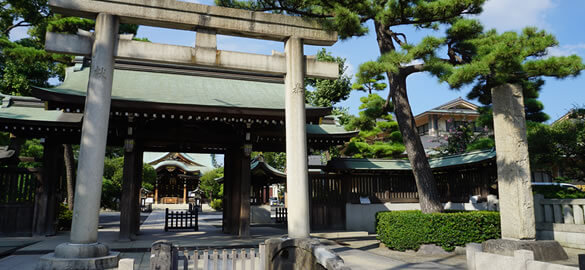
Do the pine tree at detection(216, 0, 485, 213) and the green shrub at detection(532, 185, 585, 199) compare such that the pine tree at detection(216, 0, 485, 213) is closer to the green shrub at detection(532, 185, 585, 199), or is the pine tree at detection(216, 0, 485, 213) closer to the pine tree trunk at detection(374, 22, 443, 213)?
the pine tree trunk at detection(374, 22, 443, 213)

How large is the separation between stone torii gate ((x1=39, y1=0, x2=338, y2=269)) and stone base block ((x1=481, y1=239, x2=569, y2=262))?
4.29m

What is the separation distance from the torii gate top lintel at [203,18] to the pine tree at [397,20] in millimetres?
624

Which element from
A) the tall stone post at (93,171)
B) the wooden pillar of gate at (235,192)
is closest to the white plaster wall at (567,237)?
the wooden pillar of gate at (235,192)

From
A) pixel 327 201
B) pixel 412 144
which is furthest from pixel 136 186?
pixel 412 144

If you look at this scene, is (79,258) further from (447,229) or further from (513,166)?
(513,166)

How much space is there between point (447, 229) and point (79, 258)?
355 inches

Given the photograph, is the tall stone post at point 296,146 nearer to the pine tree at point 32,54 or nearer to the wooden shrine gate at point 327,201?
the wooden shrine gate at point 327,201

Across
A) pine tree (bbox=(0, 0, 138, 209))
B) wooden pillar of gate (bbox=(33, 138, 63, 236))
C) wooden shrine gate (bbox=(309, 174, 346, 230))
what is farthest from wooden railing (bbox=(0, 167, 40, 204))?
wooden shrine gate (bbox=(309, 174, 346, 230))

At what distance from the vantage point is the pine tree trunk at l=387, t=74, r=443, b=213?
36.0ft

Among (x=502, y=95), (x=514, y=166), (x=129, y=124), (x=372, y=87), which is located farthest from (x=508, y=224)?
(x=372, y=87)

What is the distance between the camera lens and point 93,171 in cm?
735

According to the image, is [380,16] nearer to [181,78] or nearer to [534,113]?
[181,78]

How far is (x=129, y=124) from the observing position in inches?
466

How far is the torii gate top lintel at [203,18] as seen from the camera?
787cm
